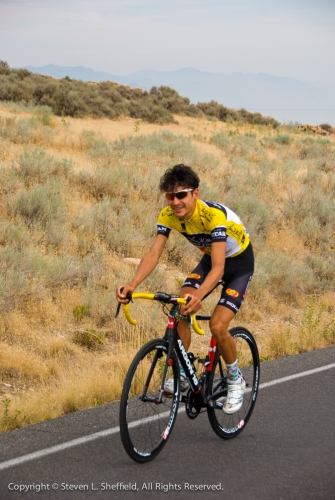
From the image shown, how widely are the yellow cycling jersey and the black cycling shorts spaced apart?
12 cm

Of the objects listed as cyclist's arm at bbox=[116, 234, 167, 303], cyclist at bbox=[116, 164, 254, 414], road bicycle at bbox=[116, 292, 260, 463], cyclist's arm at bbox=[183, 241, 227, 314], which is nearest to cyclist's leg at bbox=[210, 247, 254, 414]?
cyclist at bbox=[116, 164, 254, 414]

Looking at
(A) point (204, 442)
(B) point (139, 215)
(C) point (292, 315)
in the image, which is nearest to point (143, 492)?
(A) point (204, 442)

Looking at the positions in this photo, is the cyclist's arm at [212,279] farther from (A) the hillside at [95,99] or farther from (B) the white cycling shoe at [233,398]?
(A) the hillside at [95,99]

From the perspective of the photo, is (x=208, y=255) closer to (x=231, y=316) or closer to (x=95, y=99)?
(x=231, y=316)

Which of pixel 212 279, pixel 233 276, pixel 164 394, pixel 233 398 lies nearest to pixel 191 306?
pixel 212 279

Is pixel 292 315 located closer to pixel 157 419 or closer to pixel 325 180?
pixel 157 419

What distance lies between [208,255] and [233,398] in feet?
4.08

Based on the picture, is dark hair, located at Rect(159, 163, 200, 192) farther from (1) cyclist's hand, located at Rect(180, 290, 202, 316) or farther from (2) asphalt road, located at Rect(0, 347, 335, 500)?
(2) asphalt road, located at Rect(0, 347, 335, 500)

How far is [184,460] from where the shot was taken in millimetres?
5465

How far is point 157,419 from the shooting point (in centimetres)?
550

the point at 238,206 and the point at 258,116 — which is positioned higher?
the point at 238,206

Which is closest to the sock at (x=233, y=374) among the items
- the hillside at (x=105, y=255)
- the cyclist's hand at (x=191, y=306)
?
the cyclist's hand at (x=191, y=306)

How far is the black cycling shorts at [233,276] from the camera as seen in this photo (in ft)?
19.4

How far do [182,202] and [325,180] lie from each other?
18472 millimetres
